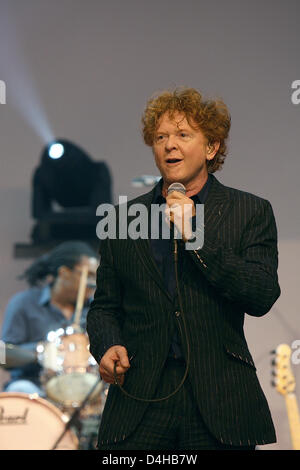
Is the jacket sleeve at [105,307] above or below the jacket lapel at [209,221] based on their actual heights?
below

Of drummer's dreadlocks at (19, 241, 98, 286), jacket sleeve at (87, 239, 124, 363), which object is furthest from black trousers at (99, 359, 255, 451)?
drummer's dreadlocks at (19, 241, 98, 286)

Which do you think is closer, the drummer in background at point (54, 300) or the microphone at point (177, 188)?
the microphone at point (177, 188)

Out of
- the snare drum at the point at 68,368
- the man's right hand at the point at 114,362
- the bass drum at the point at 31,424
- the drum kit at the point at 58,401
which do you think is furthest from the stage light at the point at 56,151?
the man's right hand at the point at 114,362

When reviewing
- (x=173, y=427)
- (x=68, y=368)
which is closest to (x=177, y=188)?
(x=173, y=427)

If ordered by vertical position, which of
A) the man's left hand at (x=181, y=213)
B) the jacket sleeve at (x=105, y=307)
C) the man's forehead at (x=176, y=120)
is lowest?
the jacket sleeve at (x=105, y=307)

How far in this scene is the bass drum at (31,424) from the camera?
400cm

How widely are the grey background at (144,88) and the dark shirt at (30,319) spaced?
29 centimetres

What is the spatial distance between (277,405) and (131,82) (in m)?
2.29

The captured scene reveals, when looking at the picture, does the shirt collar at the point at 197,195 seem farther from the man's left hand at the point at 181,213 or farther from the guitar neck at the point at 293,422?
the guitar neck at the point at 293,422

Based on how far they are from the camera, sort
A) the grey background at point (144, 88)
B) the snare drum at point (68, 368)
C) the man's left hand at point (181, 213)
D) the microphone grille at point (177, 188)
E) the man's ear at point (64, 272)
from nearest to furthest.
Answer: the man's left hand at point (181, 213) < the microphone grille at point (177, 188) < the snare drum at point (68, 368) < the grey background at point (144, 88) < the man's ear at point (64, 272)

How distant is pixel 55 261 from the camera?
16.9 feet

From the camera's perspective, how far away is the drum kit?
4008 millimetres

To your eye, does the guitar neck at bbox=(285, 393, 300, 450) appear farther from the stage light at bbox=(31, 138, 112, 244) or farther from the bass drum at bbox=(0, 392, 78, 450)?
the stage light at bbox=(31, 138, 112, 244)

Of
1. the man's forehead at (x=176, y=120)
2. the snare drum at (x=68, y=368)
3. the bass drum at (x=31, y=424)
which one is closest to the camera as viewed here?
the man's forehead at (x=176, y=120)
